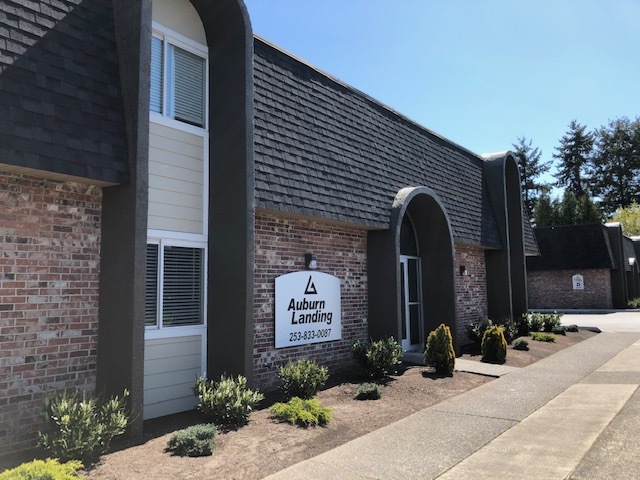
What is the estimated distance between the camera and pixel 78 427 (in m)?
4.70

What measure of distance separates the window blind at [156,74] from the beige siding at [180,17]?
0.35m

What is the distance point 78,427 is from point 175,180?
355 centimetres

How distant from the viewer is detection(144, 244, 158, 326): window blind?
21.5 ft

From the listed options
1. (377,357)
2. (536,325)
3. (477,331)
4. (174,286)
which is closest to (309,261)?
(377,357)

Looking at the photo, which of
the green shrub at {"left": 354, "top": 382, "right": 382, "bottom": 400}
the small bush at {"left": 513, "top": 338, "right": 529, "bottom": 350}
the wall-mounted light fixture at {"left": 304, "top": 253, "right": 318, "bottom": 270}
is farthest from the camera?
the small bush at {"left": 513, "top": 338, "right": 529, "bottom": 350}

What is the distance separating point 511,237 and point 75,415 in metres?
15.3

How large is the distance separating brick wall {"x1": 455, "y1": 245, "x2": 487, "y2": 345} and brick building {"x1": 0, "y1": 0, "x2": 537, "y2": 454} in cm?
411

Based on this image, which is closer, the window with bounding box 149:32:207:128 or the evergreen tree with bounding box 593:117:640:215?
the window with bounding box 149:32:207:128

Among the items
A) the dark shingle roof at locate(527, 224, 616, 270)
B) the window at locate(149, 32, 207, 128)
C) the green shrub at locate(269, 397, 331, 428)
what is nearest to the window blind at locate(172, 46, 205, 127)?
the window at locate(149, 32, 207, 128)

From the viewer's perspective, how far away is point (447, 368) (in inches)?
370

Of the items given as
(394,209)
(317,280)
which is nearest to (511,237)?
(394,209)

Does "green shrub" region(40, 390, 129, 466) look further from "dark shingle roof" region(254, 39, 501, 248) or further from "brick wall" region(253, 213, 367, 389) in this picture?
"dark shingle roof" region(254, 39, 501, 248)

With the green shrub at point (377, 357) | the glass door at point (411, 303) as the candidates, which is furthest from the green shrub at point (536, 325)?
the green shrub at point (377, 357)

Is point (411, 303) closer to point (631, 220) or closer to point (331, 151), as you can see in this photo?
point (331, 151)
